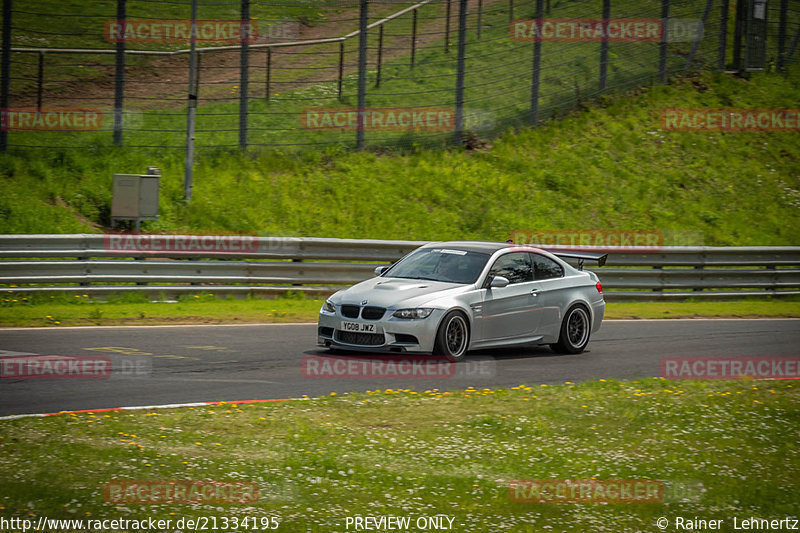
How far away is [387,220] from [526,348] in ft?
30.8

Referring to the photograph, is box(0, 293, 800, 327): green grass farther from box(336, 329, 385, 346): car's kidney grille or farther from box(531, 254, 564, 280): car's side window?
box(531, 254, 564, 280): car's side window

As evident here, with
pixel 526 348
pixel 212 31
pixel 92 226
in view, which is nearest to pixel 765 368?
pixel 526 348

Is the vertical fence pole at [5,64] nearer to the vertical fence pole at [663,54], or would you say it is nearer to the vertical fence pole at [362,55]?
the vertical fence pole at [362,55]

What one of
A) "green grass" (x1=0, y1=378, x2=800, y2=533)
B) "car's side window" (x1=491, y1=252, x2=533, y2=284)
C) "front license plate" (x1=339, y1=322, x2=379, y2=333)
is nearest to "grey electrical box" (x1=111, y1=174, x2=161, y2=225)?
"front license plate" (x1=339, y1=322, x2=379, y2=333)

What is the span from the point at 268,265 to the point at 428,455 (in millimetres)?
10819

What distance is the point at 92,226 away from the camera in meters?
20.1

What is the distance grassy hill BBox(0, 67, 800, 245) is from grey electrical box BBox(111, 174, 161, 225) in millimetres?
961

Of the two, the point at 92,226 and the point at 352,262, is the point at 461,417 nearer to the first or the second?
the point at 352,262

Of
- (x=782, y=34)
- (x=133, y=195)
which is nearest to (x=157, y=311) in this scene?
(x=133, y=195)

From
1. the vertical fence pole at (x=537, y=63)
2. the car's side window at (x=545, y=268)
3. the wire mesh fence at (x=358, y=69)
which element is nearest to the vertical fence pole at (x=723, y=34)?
the wire mesh fence at (x=358, y=69)

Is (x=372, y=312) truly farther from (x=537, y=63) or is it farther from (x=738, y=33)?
(x=738, y=33)

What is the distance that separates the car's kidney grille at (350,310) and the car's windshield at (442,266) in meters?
1.24

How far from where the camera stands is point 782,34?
114 ft

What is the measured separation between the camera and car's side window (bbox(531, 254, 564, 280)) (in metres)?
13.2
